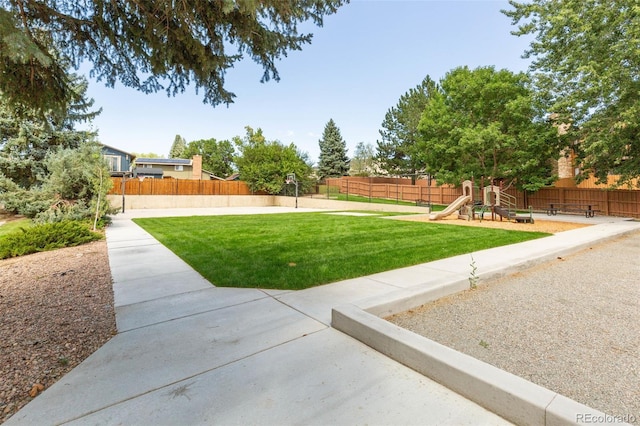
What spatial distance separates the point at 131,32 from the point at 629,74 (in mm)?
19030

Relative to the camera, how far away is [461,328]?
3088mm

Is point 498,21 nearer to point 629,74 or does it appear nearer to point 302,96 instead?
point 629,74

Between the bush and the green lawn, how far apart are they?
191 cm

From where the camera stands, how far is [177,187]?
86.3 ft

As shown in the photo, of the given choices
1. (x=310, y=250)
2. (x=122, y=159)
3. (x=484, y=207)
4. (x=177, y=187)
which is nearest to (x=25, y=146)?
(x=177, y=187)

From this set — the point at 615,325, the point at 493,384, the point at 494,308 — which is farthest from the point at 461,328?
the point at 615,325

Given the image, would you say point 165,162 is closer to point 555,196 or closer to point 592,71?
point 555,196

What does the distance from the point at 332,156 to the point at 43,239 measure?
32.5 meters

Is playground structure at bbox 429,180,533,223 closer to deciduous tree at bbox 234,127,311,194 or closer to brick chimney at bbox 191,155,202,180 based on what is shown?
deciduous tree at bbox 234,127,311,194

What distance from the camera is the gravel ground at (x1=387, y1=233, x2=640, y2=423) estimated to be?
84.7 inches

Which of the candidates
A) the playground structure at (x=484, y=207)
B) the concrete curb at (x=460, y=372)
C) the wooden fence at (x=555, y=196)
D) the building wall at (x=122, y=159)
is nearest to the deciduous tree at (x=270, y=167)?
the wooden fence at (x=555, y=196)

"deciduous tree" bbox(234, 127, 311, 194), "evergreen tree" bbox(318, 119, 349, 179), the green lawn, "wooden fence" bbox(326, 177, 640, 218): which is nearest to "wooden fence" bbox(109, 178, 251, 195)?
"deciduous tree" bbox(234, 127, 311, 194)

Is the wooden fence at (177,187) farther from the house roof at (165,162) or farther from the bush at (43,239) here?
the house roof at (165,162)

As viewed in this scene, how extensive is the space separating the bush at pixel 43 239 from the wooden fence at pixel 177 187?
1599cm
